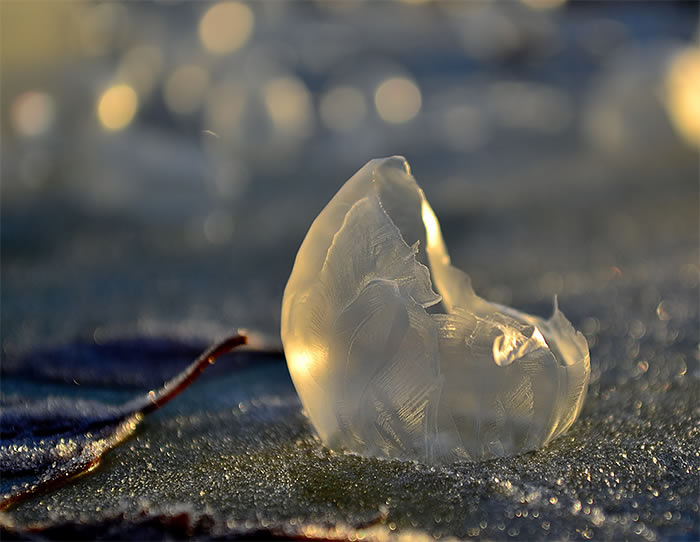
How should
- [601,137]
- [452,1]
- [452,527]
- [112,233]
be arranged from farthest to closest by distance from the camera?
[452,1] < [601,137] < [112,233] < [452,527]

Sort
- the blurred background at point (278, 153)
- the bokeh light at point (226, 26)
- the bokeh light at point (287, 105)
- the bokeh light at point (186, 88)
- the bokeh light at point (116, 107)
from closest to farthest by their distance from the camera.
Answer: the blurred background at point (278, 153) → the bokeh light at point (116, 107) → the bokeh light at point (186, 88) → the bokeh light at point (287, 105) → the bokeh light at point (226, 26)

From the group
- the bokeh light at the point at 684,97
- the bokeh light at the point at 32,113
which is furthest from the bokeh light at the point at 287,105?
the bokeh light at the point at 684,97

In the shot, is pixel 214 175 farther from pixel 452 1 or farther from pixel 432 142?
pixel 452 1

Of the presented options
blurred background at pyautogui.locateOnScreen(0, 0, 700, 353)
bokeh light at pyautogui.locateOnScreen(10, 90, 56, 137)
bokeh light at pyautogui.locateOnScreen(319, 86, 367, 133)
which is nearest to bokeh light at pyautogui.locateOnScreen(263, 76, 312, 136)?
blurred background at pyautogui.locateOnScreen(0, 0, 700, 353)

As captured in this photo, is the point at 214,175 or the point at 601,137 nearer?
the point at 214,175

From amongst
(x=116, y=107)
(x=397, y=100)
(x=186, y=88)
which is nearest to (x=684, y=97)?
(x=397, y=100)

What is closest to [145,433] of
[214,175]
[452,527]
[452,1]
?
[452,527]

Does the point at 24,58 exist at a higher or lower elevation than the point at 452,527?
higher

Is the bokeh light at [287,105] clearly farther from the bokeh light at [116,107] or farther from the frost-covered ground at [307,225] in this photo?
the bokeh light at [116,107]
